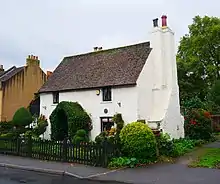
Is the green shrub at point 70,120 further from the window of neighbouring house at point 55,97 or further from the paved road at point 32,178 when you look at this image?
the paved road at point 32,178

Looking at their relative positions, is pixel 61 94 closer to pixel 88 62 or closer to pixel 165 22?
pixel 88 62

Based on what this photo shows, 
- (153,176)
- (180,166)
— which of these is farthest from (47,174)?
(180,166)

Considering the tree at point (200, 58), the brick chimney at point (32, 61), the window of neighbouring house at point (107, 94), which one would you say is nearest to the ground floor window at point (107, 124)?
the window of neighbouring house at point (107, 94)

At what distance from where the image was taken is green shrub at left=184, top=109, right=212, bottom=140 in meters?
21.6

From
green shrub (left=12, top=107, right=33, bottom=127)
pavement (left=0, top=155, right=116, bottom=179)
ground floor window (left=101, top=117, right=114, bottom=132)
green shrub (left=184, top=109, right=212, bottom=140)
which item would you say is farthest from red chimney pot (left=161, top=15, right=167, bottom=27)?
pavement (left=0, top=155, right=116, bottom=179)

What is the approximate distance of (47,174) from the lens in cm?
1237

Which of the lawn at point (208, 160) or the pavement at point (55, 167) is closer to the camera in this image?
the pavement at point (55, 167)

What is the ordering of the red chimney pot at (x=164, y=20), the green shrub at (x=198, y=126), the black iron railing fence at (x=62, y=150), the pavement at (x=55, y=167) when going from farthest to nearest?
the red chimney pot at (x=164, y=20)
the green shrub at (x=198, y=126)
the black iron railing fence at (x=62, y=150)
the pavement at (x=55, y=167)

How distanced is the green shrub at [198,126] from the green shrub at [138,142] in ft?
27.8

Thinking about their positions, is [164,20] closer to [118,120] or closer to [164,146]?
[118,120]

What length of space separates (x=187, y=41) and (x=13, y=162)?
34738 mm

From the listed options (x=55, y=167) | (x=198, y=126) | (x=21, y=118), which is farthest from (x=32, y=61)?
(x=55, y=167)

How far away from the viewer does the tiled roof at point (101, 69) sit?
21.0 m

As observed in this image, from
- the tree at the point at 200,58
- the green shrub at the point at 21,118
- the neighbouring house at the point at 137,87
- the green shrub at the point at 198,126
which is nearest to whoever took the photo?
the neighbouring house at the point at 137,87
